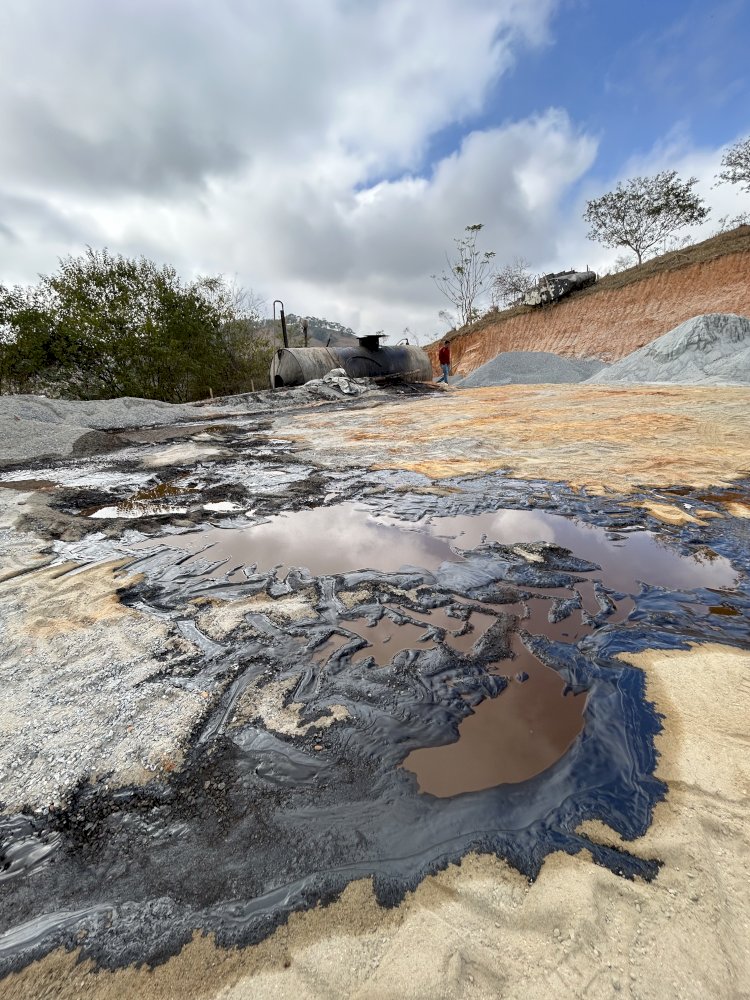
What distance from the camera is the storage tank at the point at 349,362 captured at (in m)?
14.6

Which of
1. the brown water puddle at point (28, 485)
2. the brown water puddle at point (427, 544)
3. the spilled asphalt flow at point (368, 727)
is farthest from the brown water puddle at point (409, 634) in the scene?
the brown water puddle at point (28, 485)

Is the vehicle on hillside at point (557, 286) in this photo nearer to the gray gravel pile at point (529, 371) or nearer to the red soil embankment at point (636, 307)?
the red soil embankment at point (636, 307)

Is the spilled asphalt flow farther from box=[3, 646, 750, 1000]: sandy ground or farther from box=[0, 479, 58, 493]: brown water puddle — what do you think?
box=[0, 479, 58, 493]: brown water puddle

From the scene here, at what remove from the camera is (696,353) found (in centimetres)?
1180

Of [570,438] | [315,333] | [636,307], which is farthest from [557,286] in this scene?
[315,333]

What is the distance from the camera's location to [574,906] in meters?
0.90

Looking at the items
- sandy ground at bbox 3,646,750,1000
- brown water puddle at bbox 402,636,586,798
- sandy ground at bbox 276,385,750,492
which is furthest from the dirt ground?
sandy ground at bbox 276,385,750,492

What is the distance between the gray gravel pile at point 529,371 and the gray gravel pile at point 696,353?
143 inches

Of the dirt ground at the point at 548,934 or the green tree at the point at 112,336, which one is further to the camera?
the green tree at the point at 112,336

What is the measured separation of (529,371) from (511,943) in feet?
59.4

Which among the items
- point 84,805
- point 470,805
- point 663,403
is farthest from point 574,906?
point 663,403

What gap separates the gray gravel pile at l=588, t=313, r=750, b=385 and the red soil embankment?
14.8 ft

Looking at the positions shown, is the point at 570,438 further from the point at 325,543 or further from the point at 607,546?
the point at 325,543

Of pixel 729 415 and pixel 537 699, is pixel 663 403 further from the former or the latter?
pixel 537 699
